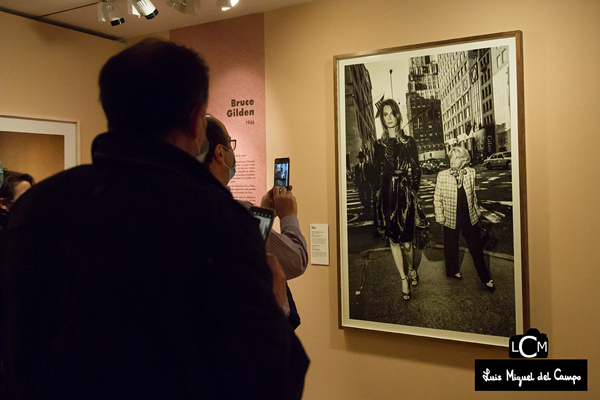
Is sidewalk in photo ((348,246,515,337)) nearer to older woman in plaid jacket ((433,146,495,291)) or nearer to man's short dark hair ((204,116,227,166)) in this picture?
older woman in plaid jacket ((433,146,495,291))

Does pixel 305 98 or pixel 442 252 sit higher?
pixel 305 98

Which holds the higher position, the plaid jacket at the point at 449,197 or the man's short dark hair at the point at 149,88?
the man's short dark hair at the point at 149,88

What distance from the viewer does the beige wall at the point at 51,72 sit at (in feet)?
9.97

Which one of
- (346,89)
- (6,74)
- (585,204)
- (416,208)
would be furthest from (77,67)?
(585,204)

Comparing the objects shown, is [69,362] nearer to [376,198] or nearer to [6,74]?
[376,198]

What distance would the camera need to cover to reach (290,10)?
2.91 m

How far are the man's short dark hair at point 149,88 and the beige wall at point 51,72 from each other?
2806mm

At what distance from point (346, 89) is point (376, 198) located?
69 centimetres

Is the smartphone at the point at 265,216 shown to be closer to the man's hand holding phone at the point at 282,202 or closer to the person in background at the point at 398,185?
the man's hand holding phone at the point at 282,202

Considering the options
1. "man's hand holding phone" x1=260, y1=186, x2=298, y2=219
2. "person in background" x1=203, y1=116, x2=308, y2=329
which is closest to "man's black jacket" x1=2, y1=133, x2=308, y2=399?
"person in background" x1=203, y1=116, x2=308, y2=329

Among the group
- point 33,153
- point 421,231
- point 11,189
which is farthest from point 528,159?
point 33,153

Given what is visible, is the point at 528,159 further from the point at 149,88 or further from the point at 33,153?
the point at 33,153

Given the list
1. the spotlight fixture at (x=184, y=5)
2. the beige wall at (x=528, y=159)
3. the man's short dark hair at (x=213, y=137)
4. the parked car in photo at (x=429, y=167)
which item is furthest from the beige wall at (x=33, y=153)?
the parked car in photo at (x=429, y=167)

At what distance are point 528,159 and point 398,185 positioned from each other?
0.68 m
